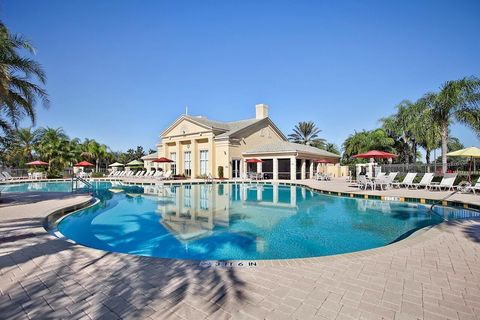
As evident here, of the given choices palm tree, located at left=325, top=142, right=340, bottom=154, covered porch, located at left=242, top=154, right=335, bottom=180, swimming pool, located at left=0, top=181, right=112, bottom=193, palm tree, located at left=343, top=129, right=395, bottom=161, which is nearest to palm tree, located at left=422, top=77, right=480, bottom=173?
covered porch, located at left=242, top=154, right=335, bottom=180

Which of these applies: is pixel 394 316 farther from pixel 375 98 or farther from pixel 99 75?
pixel 375 98

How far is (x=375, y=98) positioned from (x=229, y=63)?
14.1 m

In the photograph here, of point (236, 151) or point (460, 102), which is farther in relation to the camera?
point (236, 151)

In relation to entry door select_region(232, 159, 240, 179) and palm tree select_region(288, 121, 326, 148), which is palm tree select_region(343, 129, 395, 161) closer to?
palm tree select_region(288, 121, 326, 148)

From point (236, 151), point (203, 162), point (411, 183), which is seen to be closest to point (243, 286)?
point (411, 183)

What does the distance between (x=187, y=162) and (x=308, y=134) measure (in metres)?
23.3

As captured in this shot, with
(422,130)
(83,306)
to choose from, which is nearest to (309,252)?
(83,306)

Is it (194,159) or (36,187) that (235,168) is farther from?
(36,187)

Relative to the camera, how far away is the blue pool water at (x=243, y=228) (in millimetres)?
6199

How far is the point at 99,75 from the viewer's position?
760 inches

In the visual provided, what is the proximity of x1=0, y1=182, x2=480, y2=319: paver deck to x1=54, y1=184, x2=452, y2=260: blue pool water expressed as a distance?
1.90m

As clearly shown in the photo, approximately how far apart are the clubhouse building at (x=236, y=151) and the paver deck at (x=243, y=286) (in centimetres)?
2223

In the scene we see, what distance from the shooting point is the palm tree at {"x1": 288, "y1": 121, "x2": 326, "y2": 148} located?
45250 millimetres

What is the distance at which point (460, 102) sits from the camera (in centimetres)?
1703
